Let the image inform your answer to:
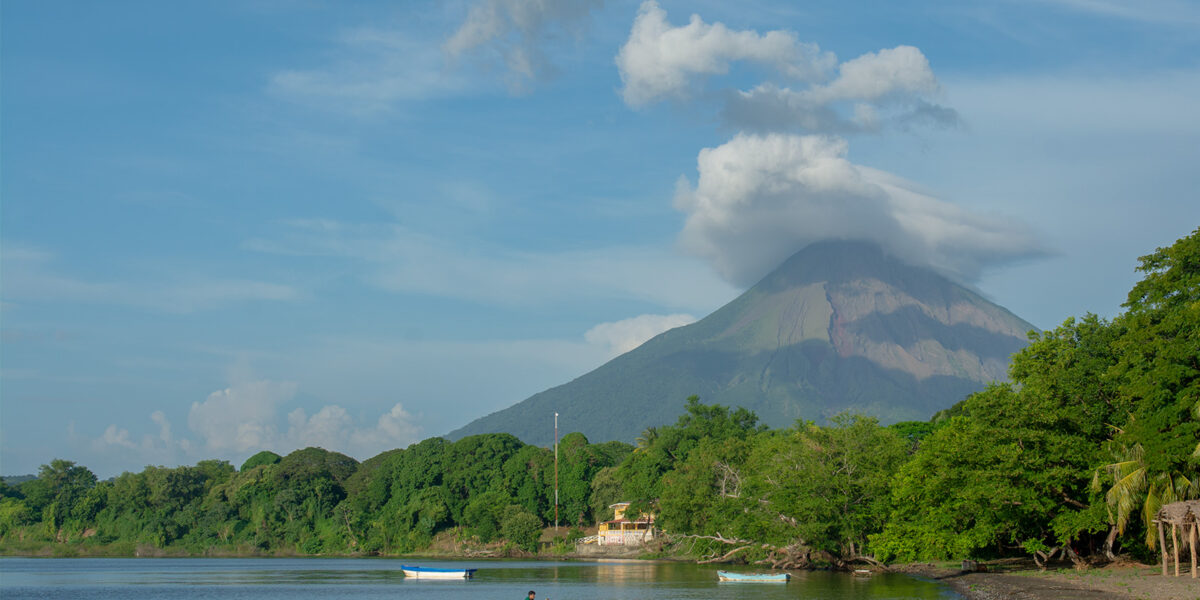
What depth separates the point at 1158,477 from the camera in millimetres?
38969

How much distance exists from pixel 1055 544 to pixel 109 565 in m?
94.3

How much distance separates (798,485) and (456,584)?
24.6m

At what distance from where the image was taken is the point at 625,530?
99375 millimetres

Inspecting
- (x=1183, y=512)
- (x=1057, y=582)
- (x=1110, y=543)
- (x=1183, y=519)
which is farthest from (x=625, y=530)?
(x=1183, y=512)

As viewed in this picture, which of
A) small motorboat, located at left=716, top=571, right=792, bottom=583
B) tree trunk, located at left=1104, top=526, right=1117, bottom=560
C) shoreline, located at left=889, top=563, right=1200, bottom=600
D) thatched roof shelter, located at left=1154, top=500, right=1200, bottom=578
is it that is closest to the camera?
thatched roof shelter, located at left=1154, top=500, right=1200, bottom=578

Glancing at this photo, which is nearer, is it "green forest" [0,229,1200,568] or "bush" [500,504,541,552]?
"green forest" [0,229,1200,568]

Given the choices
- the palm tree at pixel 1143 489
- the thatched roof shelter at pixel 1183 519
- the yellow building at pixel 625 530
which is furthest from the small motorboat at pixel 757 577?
the yellow building at pixel 625 530

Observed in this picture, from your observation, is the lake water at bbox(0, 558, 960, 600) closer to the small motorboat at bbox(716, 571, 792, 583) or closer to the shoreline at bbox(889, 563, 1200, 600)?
the small motorboat at bbox(716, 571, 792, 583)

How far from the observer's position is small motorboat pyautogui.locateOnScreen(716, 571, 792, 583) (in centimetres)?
5928

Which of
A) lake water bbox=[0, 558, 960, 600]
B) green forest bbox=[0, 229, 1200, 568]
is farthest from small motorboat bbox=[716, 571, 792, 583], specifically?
green forest bbox=[0, 229, 1200, 568]

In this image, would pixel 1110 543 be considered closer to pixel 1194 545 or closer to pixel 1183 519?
pixel 1194 545

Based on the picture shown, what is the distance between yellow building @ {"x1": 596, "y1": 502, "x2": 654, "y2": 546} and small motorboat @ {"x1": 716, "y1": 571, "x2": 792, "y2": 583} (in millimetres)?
33792

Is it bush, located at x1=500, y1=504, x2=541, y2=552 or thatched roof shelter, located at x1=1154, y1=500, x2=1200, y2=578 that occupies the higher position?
thatched roof shelter, located at x1=1154, y1=500, x2=1200, y2=578

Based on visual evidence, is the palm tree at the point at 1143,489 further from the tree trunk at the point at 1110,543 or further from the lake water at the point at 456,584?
the lake water at the point at 456,584
